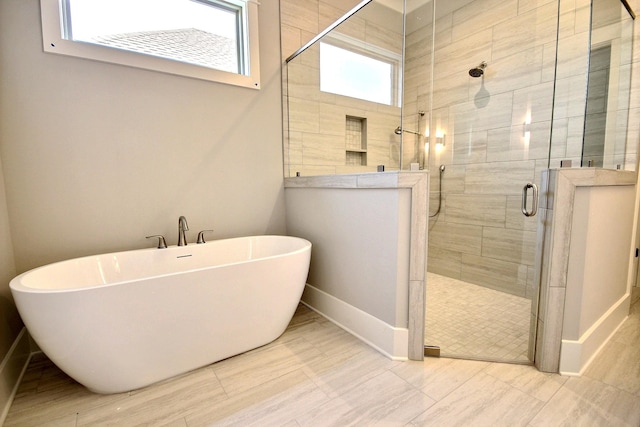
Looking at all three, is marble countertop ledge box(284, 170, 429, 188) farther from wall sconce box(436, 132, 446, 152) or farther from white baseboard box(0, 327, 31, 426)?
white baseboard box(0, 327, 31, 426)

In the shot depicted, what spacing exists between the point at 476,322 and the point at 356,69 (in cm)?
243

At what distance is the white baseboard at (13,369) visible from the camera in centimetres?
124

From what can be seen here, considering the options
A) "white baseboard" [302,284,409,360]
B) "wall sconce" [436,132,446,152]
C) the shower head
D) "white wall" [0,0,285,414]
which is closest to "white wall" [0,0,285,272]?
"white wall" [0,0,285,414]

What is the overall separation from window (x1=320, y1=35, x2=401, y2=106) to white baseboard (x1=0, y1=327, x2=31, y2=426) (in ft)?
9.03

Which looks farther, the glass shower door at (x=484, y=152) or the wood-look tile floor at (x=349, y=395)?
the glass shower door at (x=484, y=152)

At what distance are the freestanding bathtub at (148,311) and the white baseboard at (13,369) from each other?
277 mm

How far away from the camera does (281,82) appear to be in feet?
8.13

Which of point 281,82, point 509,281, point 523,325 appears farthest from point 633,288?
point 281,82

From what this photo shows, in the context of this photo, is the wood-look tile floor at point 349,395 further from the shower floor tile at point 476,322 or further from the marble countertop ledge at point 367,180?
A: the marble countertop ledge at point 367,180

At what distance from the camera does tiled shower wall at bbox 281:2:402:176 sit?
2363mm

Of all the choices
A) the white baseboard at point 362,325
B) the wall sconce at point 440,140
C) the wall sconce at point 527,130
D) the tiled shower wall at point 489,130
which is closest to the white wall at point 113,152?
the white baseboard at point 362,325

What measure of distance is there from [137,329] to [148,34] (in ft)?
6.47

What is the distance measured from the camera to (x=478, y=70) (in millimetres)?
2602

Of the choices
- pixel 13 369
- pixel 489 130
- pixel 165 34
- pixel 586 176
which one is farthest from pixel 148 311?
pixel 489 130
